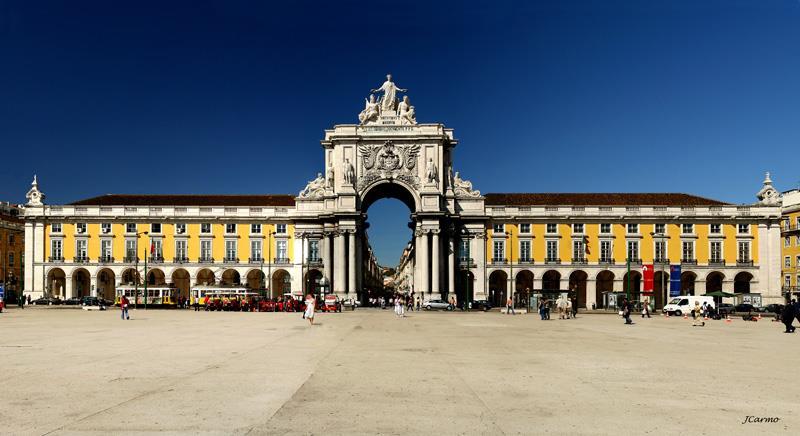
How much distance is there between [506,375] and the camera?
16391 millimetres

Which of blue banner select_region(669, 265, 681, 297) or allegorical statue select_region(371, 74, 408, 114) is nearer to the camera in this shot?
blue banner select_region(669, 265, 681, 297)

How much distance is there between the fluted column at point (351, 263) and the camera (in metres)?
84.0

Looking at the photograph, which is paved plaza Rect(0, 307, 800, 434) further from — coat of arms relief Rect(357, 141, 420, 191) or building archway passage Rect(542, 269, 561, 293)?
building archway passage Rect(542, 269, 561, 293)

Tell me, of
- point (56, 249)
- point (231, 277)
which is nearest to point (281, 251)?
point (231, 277)

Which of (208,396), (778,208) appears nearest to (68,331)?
(208,396)

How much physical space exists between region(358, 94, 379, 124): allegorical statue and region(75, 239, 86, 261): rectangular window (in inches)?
1590

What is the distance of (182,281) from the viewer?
3595 inches

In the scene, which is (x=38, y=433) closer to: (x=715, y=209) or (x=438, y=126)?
(x=438, y=126)

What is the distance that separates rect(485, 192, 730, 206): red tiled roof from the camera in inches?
3588

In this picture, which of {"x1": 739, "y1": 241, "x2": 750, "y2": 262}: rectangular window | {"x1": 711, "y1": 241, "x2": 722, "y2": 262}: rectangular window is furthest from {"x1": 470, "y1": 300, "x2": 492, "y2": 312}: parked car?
{"x1": 739, "y1": 241, "x2": 750, "y2": 262}: rectangular window

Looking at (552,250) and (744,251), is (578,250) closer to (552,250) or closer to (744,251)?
(552,250)

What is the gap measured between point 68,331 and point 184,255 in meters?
59.4

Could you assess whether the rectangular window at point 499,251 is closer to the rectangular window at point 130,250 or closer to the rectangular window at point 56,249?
the rectangular window at point 130,250

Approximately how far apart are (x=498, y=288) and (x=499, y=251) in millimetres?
5803
